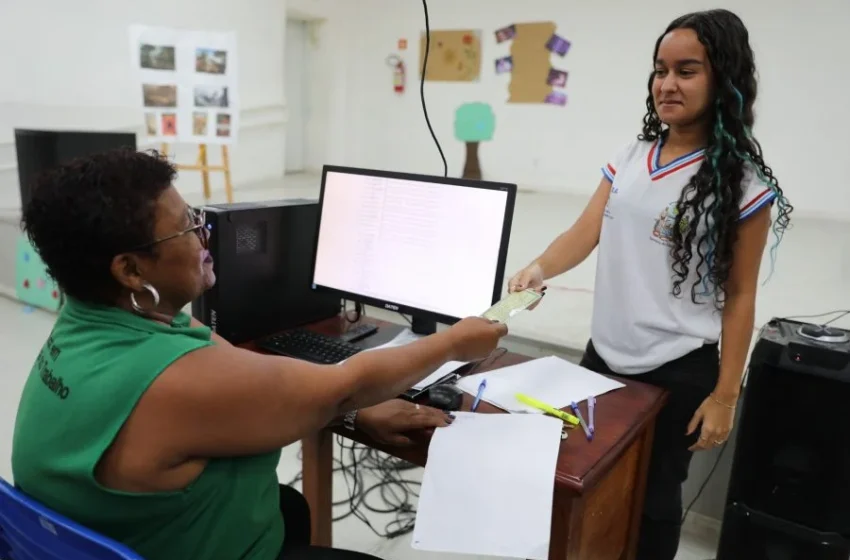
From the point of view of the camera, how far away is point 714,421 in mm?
1300

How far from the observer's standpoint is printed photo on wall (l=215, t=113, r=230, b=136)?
3.36 m

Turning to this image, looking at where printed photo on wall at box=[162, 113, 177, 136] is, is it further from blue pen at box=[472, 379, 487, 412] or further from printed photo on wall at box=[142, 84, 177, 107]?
blue pen at box=[472, 379, 487, 412]

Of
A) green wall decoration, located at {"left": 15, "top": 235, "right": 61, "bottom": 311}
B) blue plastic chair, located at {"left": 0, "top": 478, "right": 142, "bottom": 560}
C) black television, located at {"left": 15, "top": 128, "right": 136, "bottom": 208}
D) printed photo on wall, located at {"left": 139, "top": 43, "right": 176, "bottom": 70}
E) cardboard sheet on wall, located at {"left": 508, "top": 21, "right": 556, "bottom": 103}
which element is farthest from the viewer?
cardboard sheet on wall, located at {"left": 508, "top": 21, "right": 556, "bottom": 103}

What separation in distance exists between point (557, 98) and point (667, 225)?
555cm

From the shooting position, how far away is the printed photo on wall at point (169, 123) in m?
3.26

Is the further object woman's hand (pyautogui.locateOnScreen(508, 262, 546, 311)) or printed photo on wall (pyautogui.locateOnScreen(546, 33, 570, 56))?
printed photo on wall (pyautogui.locateOnScreen(546, 33, 570, 56))

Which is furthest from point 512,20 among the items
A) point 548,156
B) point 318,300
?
point 318,300

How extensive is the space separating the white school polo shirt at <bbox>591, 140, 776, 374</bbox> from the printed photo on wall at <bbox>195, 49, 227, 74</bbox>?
244 cm

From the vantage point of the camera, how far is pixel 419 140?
7430mm

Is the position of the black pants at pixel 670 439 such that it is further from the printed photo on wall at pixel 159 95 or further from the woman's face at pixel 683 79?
the printed photo on wall at pixel 159 95

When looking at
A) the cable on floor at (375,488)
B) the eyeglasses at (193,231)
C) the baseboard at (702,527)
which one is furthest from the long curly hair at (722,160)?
the cable on floor at (375,488)

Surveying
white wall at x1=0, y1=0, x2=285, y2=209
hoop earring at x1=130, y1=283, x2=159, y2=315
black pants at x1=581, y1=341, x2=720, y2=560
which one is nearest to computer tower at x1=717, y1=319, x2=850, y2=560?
black pants at x1=581, y1=341, x2=720, y2=560

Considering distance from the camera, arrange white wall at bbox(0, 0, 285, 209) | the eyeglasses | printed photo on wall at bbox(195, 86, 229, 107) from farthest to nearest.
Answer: white wall at bbox(0, 0, 285, 209)
printed photo on wall at bbox(195, 86, 229, 107)
the eyeglasses

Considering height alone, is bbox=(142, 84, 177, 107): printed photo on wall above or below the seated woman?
above
